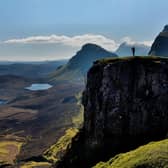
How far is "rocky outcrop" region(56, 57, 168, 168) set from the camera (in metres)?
69.9

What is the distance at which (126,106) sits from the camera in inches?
2815

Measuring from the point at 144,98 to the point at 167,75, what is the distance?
541 centimetres

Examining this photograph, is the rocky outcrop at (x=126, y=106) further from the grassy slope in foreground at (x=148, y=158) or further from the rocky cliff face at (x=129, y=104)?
the grassy slope in foreground at (x=148, y=158)

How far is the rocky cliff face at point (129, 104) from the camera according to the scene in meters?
69.9

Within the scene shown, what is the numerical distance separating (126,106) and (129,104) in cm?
62

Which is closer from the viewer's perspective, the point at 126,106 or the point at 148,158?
the point at 148,158

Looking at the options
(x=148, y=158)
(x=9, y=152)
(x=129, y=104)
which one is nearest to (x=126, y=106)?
(x=129, y=104)

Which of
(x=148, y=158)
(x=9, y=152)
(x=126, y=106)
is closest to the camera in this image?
(x=148, y=158)

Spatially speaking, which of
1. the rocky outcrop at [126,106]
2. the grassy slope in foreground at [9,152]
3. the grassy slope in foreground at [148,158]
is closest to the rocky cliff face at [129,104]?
the rocky outcrop at [126,106]

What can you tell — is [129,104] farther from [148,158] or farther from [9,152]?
[9,152]

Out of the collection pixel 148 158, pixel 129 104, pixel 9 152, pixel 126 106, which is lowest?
pixel 9 152

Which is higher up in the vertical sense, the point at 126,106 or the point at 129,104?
the point at 129,104

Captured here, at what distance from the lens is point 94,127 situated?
3000 inches

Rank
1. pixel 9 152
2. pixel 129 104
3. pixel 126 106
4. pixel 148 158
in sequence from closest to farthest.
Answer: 1. pixel 148 158
2. pixel 129 104
3. pixel 126 106
4. pixel 9 152
